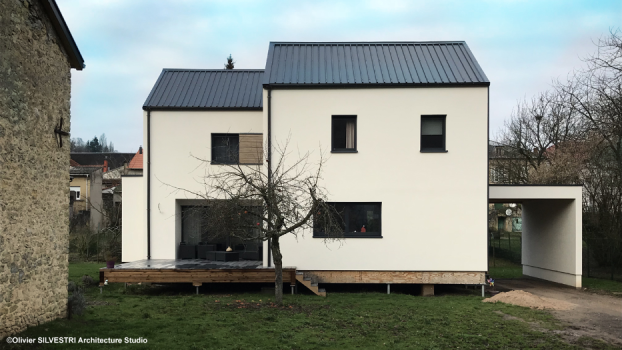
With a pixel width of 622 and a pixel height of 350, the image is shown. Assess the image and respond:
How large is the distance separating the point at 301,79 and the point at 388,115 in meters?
2.72

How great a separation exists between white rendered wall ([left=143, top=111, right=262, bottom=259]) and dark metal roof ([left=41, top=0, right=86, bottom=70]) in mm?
6211

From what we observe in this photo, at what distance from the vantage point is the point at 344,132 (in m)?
14.5

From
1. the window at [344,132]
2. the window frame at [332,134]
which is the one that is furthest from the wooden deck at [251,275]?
the window at [344,132]

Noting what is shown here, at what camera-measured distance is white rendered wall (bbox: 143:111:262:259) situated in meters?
16.1

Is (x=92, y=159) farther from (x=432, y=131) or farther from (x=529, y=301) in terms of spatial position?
(x=529, y=301)

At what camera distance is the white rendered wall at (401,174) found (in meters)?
14.0

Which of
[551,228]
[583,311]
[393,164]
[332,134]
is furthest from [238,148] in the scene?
[551,228]

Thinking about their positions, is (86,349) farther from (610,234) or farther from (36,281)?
(610,234)

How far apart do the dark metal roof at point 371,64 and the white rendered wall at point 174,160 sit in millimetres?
2541

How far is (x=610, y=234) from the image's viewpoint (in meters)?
18.3

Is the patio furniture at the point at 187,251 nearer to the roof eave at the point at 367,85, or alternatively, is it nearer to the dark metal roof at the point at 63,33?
the roof eave at the point at 367,85

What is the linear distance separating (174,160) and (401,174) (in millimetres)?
7323

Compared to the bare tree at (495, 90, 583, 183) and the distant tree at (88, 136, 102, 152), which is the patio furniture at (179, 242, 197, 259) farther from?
the distant tree at (88, 136, 102, 152)

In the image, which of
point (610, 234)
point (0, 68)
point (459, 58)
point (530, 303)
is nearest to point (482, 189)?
point (530, 303)
